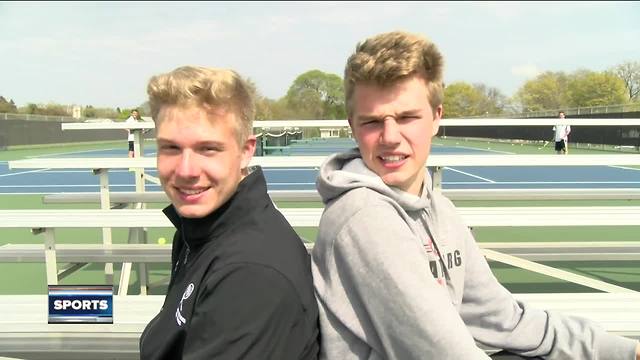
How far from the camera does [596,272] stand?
5.09 m

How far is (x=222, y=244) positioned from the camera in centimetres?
129

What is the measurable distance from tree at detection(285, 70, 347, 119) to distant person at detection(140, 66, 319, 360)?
256 feet

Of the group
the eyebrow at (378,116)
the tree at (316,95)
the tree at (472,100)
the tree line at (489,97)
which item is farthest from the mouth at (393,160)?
the tree at (472,100)

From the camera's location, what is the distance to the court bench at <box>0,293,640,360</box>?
2.45 m

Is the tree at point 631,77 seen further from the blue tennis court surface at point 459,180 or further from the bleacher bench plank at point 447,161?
the bleacher bench plank at point 447,161

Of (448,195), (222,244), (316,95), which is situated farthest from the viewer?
(316,95)

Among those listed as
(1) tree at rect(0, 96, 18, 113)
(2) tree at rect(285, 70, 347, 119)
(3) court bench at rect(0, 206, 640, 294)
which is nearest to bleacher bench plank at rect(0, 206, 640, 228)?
(3) court bench at rect(0, 206, 640, 294)

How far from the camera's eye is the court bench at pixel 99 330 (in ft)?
8.05

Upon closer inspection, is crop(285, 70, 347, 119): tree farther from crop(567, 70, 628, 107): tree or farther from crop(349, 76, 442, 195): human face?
crop(349, 76, 442, 195): human face

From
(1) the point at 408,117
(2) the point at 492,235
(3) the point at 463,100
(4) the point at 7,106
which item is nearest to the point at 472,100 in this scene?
(3) the point at 463,100

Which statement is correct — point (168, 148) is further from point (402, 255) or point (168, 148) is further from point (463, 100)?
point (463, 100)

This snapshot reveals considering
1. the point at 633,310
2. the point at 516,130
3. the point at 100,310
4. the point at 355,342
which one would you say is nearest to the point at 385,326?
the point at 355,342

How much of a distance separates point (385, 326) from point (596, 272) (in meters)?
4.62

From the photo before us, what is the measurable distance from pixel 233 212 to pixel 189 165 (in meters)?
0.18
